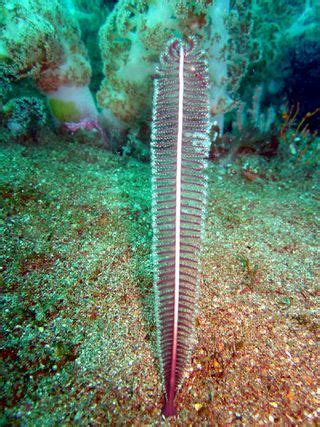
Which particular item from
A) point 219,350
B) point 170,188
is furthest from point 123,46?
point 219,350

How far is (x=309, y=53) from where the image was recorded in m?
8.38

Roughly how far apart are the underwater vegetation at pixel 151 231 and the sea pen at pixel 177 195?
0.04 feet

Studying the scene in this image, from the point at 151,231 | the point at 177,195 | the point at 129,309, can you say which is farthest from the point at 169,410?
the point at 151,231

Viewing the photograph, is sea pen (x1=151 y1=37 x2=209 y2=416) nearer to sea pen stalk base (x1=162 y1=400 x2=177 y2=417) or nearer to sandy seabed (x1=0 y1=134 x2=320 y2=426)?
sea pen stalk base (x1=162 y1=400 x2=177 y2=417)

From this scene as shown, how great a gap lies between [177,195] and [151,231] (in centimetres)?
186

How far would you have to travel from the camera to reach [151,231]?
422cm

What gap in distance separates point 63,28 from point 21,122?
189 cm

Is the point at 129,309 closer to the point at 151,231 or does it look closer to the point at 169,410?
the point at 169,410

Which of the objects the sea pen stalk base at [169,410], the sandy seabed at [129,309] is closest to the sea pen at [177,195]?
the sea pen stalk base at [169,410]

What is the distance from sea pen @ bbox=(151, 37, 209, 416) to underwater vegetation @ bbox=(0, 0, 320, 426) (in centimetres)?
1

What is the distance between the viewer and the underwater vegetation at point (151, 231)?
8.02 ft

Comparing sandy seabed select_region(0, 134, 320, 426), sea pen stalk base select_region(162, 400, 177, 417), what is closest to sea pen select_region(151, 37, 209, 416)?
sea pen stalk base select_region(162, 400, 177, 417)

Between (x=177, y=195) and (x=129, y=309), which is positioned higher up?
(x=177, y=195)

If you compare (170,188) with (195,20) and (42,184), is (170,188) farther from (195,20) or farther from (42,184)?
(195,20)
